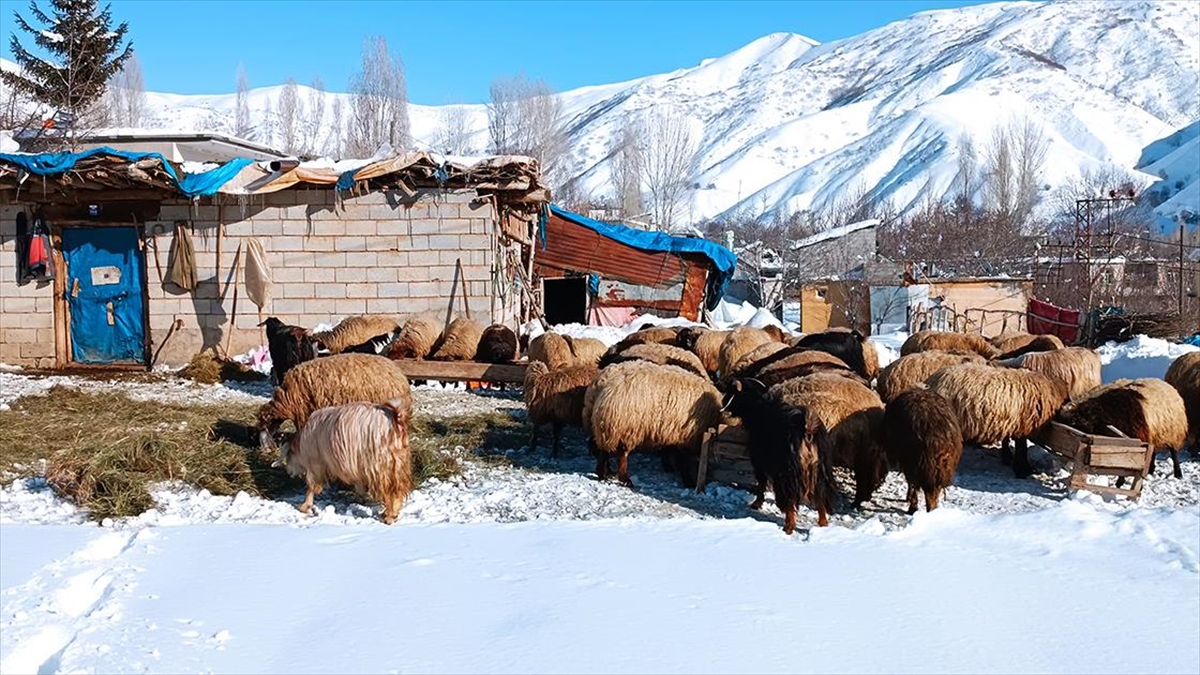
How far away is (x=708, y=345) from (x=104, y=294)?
877 centimetres

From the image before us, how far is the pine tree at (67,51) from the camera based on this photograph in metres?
29.4

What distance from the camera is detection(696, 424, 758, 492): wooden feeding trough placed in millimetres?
7648

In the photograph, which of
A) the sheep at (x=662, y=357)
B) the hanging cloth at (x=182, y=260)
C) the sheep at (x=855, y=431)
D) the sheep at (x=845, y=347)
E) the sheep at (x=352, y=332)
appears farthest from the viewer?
the hanging cloth at (x=182, y=260)

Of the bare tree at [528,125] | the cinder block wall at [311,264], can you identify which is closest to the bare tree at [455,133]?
the bare tree at [528,125]

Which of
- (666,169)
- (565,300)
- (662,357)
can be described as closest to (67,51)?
(565,300)

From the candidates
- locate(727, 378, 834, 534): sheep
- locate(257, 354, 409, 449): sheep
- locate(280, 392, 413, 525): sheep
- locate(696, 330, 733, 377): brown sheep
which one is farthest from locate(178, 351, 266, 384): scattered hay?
locate(727, 378, 834, 534): sheep

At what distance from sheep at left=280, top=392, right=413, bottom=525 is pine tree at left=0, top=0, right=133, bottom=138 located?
26.5 m

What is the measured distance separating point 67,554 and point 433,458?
2981 mm

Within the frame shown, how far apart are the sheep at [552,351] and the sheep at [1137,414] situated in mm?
5660

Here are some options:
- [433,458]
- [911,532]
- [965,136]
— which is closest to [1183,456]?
[911,532]

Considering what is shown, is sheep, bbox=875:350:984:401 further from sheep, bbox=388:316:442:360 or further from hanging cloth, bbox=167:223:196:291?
hanging cloth, bbox=167:223:196:291

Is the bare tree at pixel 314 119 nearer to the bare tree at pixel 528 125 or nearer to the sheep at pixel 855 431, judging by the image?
the bare tree at pixel 528 125

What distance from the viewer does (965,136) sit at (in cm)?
12975

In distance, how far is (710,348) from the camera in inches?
502
